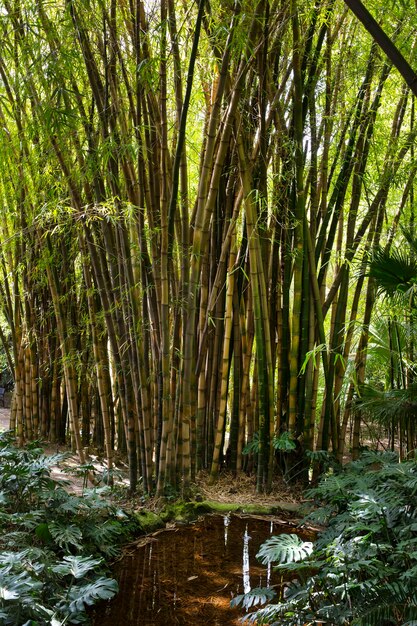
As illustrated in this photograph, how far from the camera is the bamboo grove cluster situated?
280 centimetres

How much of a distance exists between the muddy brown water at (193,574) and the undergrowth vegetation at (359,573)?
169mm

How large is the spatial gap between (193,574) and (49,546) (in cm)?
55

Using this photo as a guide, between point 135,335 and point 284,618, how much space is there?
5.29 ft

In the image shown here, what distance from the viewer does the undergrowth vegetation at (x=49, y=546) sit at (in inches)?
64.1

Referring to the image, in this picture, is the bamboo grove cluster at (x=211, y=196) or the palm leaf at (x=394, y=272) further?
the bamboo grove cluster at (x=211, y=196)

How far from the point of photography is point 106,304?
3.14 metres

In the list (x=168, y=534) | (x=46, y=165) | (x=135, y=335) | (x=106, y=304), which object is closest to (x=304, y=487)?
(x=168, y=534)

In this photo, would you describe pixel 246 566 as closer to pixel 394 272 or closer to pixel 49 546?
pixel 49 546

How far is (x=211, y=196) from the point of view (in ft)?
9.32

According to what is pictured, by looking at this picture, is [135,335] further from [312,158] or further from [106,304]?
[312,158]

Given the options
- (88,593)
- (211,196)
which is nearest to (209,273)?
(211,196)

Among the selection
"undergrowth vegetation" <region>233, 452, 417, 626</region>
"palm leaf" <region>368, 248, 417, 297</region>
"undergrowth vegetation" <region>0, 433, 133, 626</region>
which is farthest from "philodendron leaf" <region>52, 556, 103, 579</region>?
"palm leaf" <region>368, 248, 417, 297</region>

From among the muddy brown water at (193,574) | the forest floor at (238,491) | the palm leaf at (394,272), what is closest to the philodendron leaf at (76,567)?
the muddy brown water at (193,574)

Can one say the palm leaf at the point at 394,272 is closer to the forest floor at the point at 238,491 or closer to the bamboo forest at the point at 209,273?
the bamboo forest at the point at 209,273
